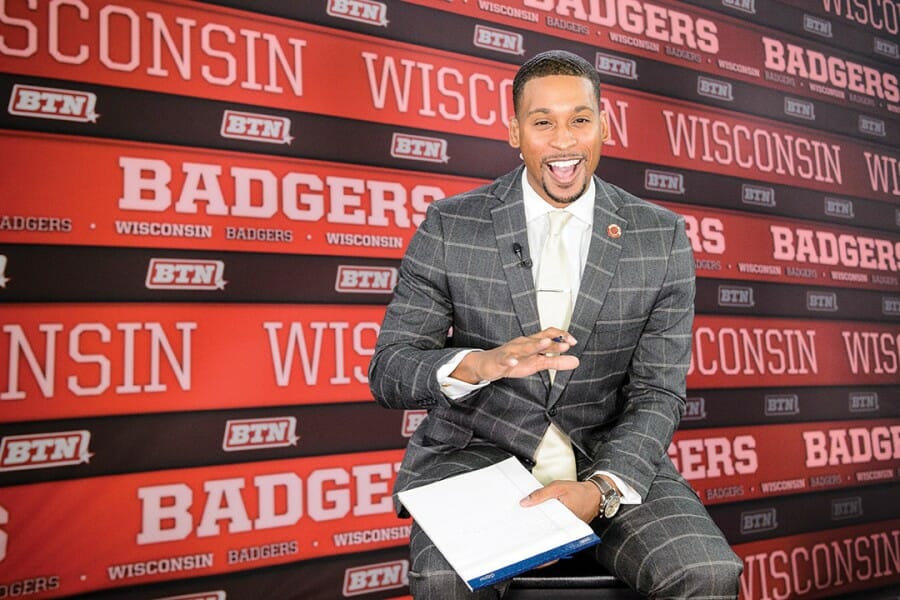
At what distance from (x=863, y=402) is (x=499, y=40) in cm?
259

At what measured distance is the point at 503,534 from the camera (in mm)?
1082

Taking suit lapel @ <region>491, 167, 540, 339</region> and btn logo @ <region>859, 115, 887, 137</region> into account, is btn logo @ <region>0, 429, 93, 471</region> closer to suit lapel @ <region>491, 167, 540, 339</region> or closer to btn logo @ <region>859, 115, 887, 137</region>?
suit lapel @ <region>491, 167, 540, 339</region>

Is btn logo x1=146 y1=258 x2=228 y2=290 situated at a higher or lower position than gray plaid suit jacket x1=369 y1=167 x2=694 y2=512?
higher

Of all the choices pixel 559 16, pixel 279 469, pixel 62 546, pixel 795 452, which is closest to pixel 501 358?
pixel 279 469

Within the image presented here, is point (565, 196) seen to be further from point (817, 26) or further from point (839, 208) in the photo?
point (817, 26)

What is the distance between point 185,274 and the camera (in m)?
1.98

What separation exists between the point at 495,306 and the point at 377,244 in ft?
3.19

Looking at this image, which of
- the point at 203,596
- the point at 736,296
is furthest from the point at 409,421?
the point at 736,296

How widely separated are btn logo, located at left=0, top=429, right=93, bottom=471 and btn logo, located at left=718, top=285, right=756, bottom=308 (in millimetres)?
2586

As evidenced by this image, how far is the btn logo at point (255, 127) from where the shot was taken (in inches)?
81.7

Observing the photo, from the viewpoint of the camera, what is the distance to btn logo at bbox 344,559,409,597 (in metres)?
2.16

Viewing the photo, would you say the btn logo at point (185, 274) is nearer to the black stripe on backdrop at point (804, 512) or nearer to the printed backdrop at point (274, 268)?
the printed backdrop at point (274, 268)

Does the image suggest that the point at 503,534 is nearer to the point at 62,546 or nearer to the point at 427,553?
the point at 427,553

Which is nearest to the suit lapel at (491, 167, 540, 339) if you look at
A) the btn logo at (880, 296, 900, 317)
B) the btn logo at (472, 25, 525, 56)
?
the btn logo at (472, 25, 525, 56)
